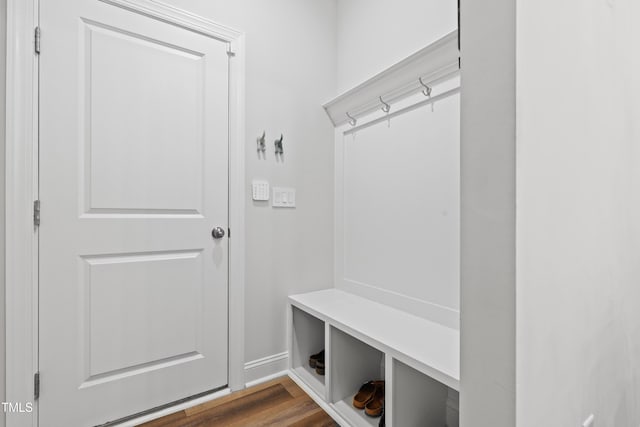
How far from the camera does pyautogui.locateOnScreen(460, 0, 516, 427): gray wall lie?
58 centimetres

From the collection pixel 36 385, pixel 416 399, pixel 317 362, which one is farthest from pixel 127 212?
pixel 416 399

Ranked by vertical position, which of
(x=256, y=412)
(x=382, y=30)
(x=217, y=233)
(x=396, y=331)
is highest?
(x=382, y=30)

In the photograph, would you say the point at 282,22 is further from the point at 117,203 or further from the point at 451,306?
the point at 451,306

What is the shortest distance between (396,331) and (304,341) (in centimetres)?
80

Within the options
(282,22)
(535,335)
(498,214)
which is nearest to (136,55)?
(282,22)

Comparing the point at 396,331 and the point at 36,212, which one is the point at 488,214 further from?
the point at 36,212

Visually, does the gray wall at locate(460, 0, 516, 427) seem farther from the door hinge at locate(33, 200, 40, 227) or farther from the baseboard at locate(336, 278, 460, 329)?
the door hinge at locate(33, 200, 40, 227)

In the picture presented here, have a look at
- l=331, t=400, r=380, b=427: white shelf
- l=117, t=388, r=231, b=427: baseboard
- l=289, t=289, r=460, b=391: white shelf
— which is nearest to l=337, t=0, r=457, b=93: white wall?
l=289, t=289, r=460, b=391: white shelf

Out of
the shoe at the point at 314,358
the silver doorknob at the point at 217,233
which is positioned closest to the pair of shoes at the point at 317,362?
the shoe at the point at 314,358

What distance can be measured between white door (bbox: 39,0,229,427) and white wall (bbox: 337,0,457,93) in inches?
34.1

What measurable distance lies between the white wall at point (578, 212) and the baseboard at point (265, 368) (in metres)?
1.52

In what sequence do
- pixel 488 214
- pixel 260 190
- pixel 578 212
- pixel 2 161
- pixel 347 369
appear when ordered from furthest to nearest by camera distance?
1. pixel 260 190
2. pixel 347 369
3. pixel 2 161
4. pixel 578 212
5. pixel 488 214

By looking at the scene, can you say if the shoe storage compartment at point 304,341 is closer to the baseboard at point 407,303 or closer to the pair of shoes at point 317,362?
the pair of shoes at point 317,362

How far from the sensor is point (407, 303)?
170 centimetres
